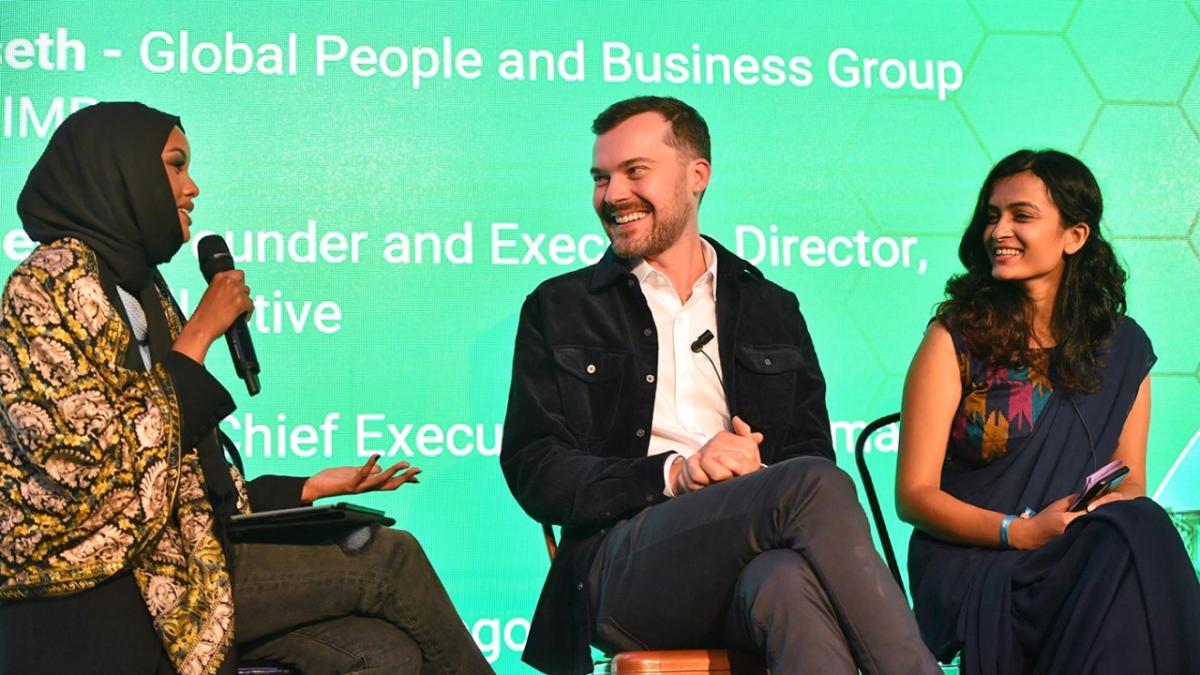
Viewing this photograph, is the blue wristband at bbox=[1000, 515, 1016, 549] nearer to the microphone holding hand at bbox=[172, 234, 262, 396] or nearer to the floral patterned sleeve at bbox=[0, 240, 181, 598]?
the microphone holding hand at bbox=[172, 234, 262, 396]

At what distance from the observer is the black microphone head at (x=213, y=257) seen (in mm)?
2566

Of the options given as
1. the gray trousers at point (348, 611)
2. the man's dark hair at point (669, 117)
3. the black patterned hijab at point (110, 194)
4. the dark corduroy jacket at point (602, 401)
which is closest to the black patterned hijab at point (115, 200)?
the black patterned hijab at point (110, 194)

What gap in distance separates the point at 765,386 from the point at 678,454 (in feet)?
1.36

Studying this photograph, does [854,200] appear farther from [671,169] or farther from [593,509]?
[593,509]

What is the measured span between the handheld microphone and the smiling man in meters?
0.60

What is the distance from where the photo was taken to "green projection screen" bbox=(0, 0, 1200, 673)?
147 inches

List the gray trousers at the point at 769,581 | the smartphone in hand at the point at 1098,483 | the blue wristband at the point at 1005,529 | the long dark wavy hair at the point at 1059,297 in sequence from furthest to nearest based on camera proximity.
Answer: the long dark wavy hair at the point at 1059,297, the blue wristband at the point at 1005,529, the smartphone in hand at the point at 1098,483, the gray trousers at the point at 769,581

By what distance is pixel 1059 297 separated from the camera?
10.4 ft

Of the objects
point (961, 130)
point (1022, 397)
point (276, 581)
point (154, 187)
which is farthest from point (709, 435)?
point (961, 130)

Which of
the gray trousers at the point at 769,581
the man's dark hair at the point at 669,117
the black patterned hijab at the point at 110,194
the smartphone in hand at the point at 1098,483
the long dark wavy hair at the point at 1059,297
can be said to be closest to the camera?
the gray trousers at the point at 769,581

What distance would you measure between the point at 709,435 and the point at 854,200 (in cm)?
125

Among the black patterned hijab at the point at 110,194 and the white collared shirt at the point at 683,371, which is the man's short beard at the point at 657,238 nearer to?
the white collared shirt at the point at 683,371

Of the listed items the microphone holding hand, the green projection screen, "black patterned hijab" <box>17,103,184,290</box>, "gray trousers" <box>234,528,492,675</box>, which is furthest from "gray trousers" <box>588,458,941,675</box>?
the green projection screen

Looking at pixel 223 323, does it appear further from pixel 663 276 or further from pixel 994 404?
pixel 994 404
